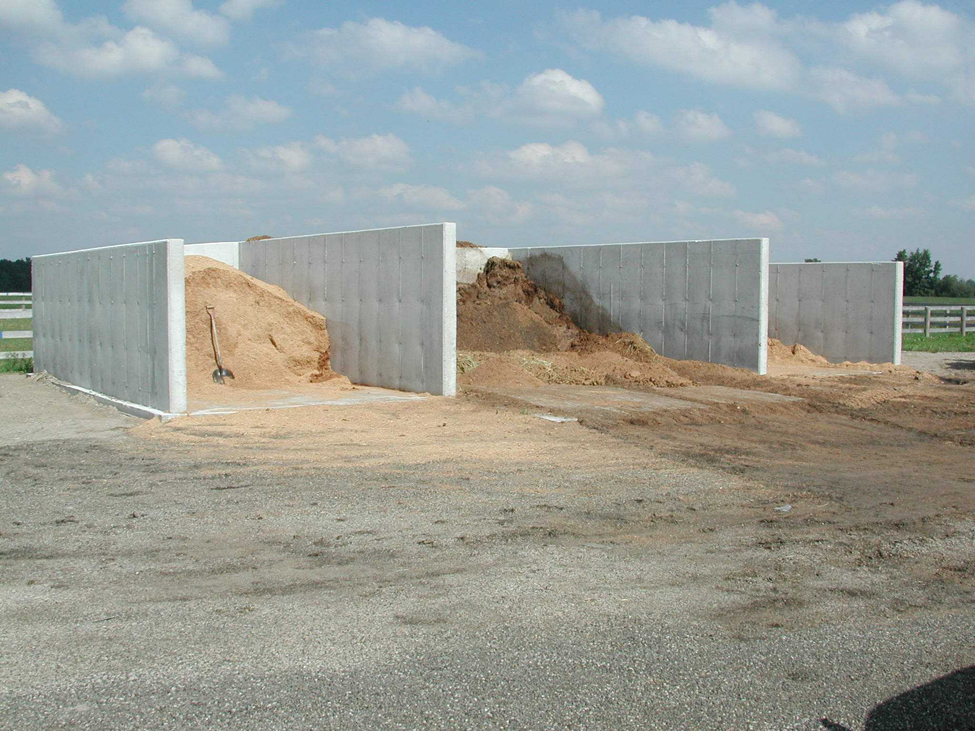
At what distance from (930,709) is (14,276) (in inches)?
2317

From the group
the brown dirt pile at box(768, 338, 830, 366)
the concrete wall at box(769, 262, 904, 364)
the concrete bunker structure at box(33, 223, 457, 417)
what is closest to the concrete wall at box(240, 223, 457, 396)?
the concrete bunker structure at box(33, 223, 457, 417)

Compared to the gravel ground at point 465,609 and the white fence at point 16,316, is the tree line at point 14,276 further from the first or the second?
the gravel ground at point 465,609

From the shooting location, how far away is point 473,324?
20.2m

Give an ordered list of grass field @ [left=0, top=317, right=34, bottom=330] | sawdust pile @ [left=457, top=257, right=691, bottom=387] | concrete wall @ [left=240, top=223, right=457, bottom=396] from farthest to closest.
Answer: grass field @ [left=0, top=317, right=34, bottom=330]
sawdust pile @ [left=457, top=257, right=691, bottom=387]
concrete wall @ [left=240, top=223, right=457, bottom=396]

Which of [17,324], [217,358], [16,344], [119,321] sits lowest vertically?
[16,344]

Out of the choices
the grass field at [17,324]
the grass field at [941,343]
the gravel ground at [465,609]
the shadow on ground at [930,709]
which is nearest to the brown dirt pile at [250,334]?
the gravel ground at [465,609]

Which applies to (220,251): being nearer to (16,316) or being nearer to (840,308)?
(840,308)

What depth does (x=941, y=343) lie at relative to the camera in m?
29.0

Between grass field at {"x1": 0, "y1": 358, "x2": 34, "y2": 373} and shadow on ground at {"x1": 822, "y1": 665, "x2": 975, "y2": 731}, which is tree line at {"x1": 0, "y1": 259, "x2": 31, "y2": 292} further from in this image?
shadow on ground at {"x1": 822, "y1": 665, "x2": 975, "y2": 731}

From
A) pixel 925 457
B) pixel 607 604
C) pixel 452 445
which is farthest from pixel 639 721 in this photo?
pixel 925 457

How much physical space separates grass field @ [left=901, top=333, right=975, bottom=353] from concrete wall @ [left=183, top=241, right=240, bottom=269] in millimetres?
19340

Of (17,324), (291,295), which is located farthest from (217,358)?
(17,324)

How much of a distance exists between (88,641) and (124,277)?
9.85m

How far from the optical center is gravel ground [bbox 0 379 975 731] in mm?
3814
